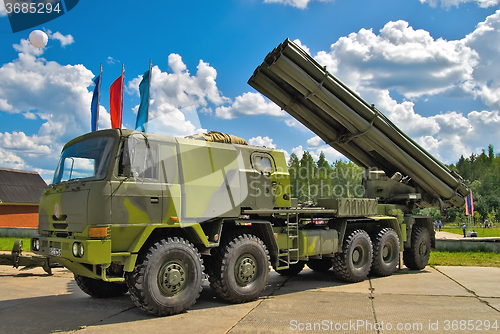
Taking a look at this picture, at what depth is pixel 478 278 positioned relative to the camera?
9000mm

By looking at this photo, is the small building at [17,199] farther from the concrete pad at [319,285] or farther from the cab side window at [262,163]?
Answer: the cab side window at [262,163]

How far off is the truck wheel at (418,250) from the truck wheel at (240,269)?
527 cm

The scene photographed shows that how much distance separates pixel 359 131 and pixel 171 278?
5385 mm

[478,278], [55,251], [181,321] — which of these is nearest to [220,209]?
[181,321]

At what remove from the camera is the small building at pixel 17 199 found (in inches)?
1068

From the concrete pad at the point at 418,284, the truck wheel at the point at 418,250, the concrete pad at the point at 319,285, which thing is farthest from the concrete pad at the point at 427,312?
Result: the truck wheel at the point at 418,250

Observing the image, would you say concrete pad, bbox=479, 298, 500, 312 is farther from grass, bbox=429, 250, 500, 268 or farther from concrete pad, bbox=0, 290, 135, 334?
concrete pad, bbox=0, 290, 135, 334

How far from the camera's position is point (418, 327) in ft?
17.0

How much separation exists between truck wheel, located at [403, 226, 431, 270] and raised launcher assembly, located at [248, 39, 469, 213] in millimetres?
618

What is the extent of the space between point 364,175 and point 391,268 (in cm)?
237

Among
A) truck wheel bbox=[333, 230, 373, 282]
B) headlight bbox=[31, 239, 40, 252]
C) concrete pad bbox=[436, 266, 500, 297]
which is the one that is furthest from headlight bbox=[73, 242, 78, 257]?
concrete pad bbox=[436, 266, 500, 297]

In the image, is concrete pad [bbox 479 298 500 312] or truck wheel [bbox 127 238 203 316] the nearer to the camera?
truck wheel [bbox 127 238 203 316]

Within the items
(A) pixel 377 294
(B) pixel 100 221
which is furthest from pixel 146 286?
(A) pixel 377 294

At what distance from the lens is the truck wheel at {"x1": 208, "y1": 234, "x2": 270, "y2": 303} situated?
6.38 metres
